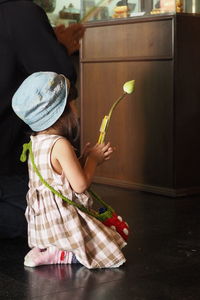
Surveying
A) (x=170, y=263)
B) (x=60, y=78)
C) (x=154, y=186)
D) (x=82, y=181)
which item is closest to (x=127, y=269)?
(x=170, y=263)

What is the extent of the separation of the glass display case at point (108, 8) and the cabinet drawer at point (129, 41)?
3.1 inches

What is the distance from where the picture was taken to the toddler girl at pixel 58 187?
7.79ft

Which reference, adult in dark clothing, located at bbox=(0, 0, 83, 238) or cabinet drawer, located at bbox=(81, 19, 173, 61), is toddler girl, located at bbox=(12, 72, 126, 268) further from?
cabinet drawer, located at bbox=(81, 19, 173, 61)

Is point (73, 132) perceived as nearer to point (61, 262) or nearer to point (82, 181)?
point (82, 181)

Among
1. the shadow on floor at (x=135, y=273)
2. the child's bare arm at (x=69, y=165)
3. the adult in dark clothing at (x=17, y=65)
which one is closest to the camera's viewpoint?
the shadow on floor at (x=135, y=273)

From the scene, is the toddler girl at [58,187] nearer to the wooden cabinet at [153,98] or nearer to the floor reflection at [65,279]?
the floor reflection at [65,279]

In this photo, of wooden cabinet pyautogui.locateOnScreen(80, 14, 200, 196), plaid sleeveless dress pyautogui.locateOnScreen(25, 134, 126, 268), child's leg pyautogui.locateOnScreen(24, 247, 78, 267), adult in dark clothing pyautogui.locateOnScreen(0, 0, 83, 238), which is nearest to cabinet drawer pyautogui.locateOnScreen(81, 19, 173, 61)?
wooden cabinet pyautogui.locateOnScreen(80, 14, 200, 196)

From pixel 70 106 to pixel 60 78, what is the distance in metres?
0.10

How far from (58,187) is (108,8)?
2107mm

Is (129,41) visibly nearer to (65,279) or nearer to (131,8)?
(131,8)

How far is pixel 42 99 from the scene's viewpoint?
2.40 metres

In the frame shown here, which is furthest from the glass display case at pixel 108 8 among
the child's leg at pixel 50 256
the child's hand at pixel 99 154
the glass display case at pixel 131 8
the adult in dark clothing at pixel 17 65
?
the child's leg at pixel 50 256

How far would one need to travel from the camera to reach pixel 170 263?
2416 mm

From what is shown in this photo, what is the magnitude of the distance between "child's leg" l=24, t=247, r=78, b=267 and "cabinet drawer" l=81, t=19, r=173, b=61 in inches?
63.5
